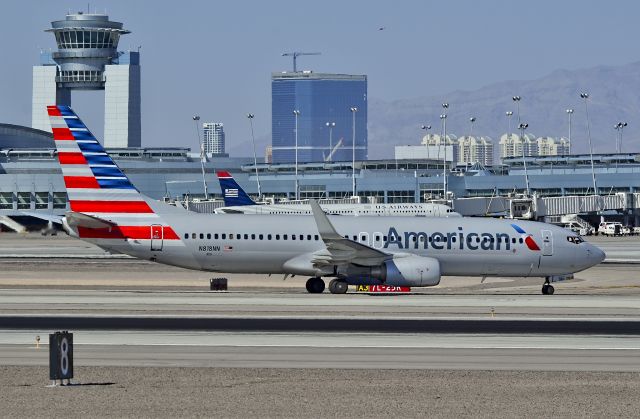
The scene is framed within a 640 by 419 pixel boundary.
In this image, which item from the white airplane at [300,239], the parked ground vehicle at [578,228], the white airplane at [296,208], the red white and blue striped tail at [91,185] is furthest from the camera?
the parked ground vehicle at [578,228]

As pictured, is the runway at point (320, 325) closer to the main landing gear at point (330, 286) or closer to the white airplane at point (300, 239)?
the main landing gear at point (330, 286)

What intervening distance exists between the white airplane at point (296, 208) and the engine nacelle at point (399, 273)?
57.7 meters

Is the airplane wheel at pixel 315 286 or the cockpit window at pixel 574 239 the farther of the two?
the cockpit window at pixel 574 239

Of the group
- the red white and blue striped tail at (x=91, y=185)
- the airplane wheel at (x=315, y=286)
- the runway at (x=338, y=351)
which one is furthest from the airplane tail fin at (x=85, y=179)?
the runway at (x=338, y=351)

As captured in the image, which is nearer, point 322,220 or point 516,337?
point 516,337

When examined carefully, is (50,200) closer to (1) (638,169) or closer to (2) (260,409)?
(1) (638,169)

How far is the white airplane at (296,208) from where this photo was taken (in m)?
A: 117

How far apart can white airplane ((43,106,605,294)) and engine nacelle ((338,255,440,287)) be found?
4 cm

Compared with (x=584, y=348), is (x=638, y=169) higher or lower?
higher

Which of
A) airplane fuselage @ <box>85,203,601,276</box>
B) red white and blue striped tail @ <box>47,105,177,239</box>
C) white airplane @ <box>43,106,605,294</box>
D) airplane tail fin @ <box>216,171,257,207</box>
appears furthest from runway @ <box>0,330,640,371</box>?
airplane tail fin @ <box>216,171,257,207</box>

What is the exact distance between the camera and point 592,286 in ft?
215

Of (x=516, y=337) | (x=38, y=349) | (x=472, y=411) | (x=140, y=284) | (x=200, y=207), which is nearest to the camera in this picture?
(x=472, y=411)

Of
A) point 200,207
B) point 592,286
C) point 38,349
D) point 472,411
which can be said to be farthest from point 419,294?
point 200,207

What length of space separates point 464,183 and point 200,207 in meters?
59.7
